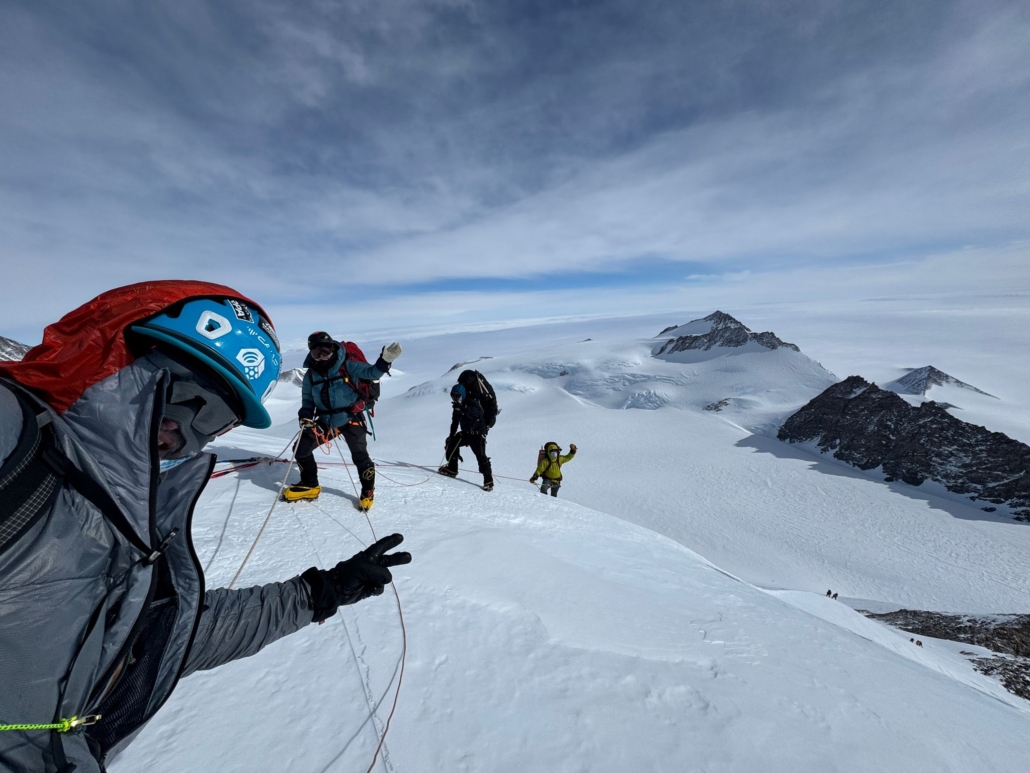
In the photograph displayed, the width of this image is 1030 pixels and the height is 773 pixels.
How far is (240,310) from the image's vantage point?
182cm

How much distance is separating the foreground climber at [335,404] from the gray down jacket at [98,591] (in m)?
3.79

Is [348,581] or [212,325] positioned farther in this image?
[348,581]

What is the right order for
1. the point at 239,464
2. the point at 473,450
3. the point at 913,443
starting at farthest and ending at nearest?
1. the point at 913,443
2. the point at 473,450
3. the point at 239,464

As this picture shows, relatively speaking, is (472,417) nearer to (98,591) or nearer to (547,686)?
(547,686)

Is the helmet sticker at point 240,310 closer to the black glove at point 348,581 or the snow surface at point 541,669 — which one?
the black glove at point 348,581

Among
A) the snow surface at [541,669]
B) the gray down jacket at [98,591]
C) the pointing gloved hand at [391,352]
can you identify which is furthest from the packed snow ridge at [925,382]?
the gray down jacket at [98,591]

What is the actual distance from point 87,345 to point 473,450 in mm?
7274

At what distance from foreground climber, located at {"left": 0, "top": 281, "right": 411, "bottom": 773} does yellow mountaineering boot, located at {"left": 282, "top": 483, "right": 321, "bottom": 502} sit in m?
3.61

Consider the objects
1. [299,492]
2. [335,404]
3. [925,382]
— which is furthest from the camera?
[925,382]

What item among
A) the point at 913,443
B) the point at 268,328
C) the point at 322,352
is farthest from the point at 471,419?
the point at 913,443

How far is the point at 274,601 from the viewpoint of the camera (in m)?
2.00

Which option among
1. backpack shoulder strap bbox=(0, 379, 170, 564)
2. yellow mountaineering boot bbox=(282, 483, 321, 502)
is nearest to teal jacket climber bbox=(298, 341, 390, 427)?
yellow mountaineering boot bbox=(282, 483, 321, 502)

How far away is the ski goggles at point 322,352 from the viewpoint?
17.8 feet

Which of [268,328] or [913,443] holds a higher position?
[268,328]
